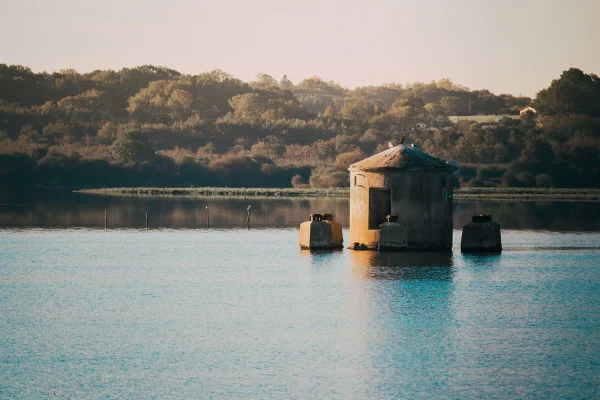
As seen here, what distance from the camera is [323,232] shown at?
205ft

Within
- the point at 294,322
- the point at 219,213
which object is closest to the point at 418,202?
the point at 294,322

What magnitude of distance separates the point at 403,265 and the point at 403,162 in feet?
22.1

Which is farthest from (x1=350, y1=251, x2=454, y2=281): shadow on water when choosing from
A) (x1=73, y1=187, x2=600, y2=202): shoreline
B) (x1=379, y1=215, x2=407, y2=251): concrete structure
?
(x1=73, y1=187, x2=600, y2=202): shoreline

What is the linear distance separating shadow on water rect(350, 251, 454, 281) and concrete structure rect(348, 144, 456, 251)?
2.93 ft

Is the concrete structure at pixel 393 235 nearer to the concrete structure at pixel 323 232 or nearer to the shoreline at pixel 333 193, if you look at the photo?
the concrete structure at pixel 323 232

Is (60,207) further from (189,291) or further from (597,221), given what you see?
(189,291)

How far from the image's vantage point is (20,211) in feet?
393

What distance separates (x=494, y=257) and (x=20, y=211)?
7454 cm

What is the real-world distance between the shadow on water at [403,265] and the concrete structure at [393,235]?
1.79ft

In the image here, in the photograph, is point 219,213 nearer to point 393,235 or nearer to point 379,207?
point 379,207

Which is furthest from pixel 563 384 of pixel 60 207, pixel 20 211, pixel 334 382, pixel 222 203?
pixel 222 203

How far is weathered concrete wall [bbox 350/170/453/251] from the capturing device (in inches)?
2218

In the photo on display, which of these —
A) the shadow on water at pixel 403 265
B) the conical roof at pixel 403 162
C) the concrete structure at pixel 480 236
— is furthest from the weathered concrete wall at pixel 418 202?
the concrete structure at pixel 480 236

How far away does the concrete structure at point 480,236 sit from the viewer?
199ft
